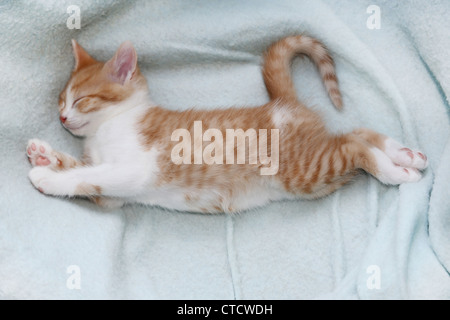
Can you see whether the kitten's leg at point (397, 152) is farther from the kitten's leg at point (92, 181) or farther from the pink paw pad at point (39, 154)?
the pink paw pad at point (39, 154)

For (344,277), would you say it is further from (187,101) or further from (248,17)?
(248,17)

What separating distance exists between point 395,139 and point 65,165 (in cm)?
113

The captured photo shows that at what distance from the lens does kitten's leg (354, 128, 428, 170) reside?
65.4 inches

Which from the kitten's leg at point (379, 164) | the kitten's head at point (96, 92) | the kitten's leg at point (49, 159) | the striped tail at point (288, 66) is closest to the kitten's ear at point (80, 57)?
the kitten's head at point (96, 92)

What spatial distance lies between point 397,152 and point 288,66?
1.57 feet

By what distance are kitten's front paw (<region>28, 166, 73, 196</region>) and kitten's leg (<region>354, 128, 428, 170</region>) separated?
38.5 inches

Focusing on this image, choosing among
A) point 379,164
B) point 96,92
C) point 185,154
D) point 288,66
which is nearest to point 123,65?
point 96,92

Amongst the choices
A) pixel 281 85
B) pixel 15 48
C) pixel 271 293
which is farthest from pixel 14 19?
pixel 271 293

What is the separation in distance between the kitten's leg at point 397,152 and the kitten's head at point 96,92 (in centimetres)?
80

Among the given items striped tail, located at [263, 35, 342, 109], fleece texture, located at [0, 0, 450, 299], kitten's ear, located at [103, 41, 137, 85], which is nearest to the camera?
fleece texture, located at [0, 0, 450, 299]

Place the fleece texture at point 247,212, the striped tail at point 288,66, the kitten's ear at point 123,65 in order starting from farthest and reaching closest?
the striped tail at point 288,66
the kitten's ear at point 123,65
the fleece texture at point 247,212

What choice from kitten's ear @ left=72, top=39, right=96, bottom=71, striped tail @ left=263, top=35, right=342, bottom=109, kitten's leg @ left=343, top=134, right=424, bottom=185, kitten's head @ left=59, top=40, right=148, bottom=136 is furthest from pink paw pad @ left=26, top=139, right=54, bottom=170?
kitten's leg @ left=343, top=134, right=424, bottom=185

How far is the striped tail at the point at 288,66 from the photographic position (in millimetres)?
1809

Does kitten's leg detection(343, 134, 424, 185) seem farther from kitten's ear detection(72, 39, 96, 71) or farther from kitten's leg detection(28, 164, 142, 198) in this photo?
kitten's ear detection(72, 39, 96, 71)
